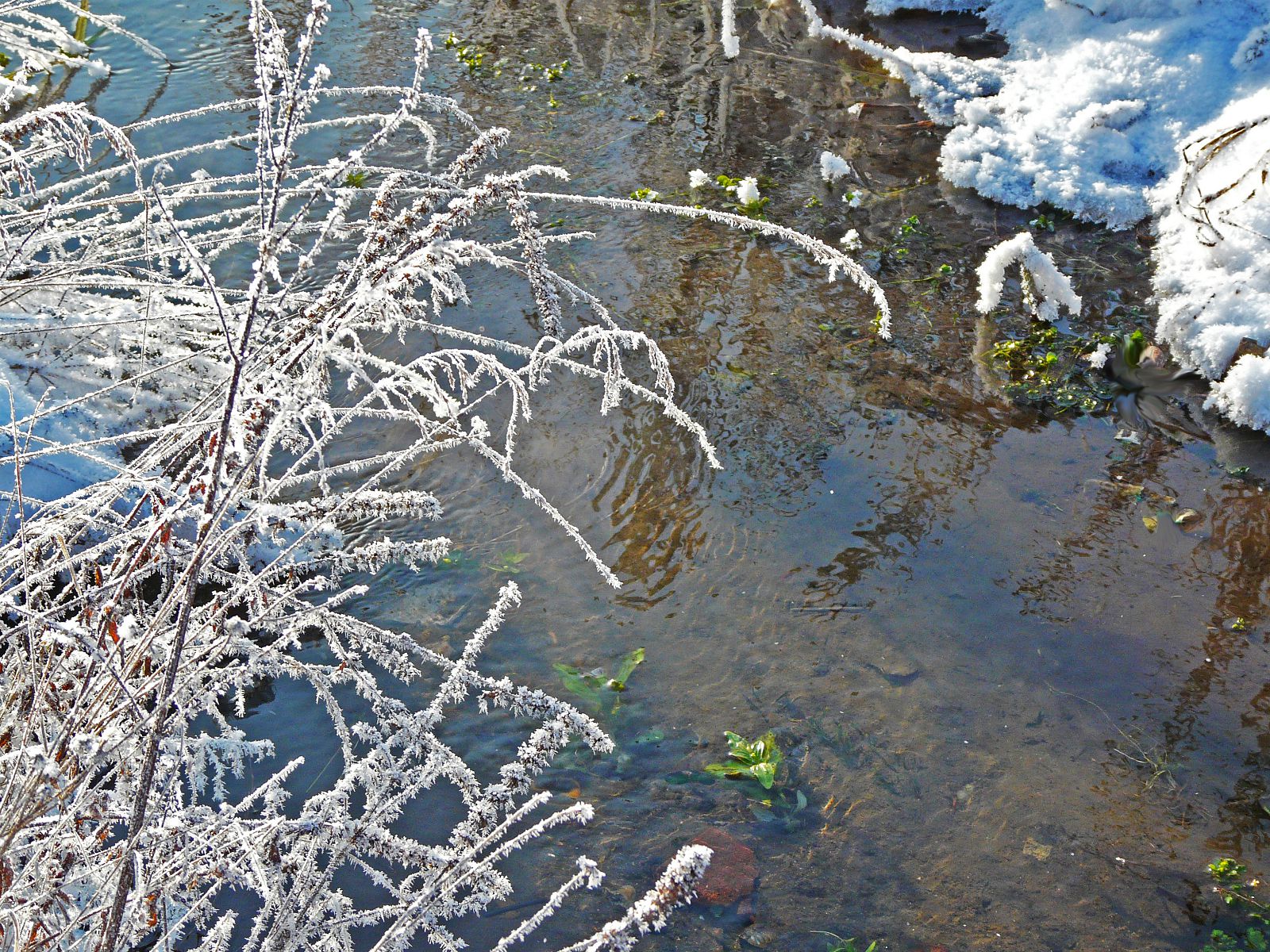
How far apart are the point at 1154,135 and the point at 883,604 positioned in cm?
371

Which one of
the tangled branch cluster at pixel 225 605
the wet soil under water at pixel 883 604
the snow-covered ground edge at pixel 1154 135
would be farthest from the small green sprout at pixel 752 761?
the snow-covered ground edge at pixel 1154 135

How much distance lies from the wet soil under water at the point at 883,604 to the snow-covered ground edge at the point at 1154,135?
0.23 meters

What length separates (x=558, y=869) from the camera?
2.92m

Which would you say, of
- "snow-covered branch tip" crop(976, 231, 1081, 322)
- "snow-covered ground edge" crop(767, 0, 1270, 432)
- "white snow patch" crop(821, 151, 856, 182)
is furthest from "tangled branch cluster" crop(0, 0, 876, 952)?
"white snow patch" crop(821, 151, 856, 182)

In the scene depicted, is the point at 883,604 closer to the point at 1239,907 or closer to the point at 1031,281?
the point at 1239,907

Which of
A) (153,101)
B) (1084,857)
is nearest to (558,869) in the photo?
(1084,857)

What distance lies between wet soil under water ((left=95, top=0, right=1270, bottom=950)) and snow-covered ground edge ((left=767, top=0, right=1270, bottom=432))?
228mm

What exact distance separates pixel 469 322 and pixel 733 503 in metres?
1.76

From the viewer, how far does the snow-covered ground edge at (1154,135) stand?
15.1ft

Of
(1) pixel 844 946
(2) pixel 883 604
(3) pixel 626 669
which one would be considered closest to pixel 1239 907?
(1) pixel 844 946

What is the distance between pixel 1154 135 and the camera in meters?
5.58

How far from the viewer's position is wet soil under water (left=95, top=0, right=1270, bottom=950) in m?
2.89

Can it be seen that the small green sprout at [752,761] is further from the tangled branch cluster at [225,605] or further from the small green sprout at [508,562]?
the small green sprout at [508,562]

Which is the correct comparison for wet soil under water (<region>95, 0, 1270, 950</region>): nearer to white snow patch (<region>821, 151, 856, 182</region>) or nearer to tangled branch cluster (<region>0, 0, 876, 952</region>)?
white snow patch (<region>821, 151, 856, 182</region>)
